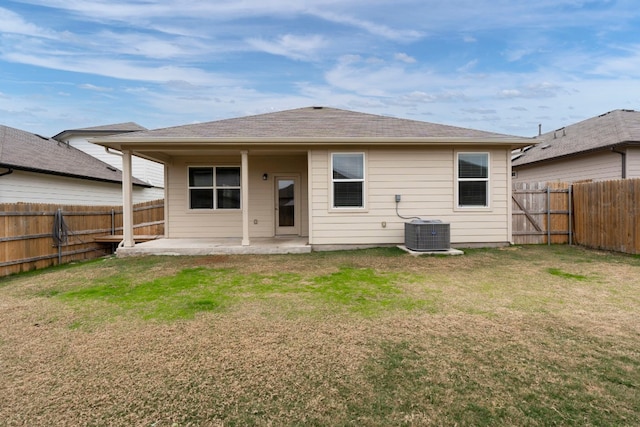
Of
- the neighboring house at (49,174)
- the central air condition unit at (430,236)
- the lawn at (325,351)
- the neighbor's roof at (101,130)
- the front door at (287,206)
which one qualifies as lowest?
the lawn at (325,351)

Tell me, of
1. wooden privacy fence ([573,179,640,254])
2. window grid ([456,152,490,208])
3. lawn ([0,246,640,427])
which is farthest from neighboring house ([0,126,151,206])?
wooden privacy fence ([573,179,640,254])

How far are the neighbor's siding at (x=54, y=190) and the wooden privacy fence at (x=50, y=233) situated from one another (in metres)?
2.21

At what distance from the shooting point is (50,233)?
794cm

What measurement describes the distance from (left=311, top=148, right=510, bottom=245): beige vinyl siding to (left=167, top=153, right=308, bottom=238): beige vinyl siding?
1.98 m

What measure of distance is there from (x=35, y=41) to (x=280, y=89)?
10.2m

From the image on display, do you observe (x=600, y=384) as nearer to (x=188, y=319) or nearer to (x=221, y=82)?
(x=188, y=319)

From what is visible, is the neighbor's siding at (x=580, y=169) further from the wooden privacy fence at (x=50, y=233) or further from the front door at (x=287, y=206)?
the wooden privacy fence at (x=50, y=233)

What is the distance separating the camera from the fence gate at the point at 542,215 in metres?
8.95

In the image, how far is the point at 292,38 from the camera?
1313cm

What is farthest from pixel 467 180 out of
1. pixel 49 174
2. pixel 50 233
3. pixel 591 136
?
pixel 49 174

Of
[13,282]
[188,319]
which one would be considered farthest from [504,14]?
[13,282]

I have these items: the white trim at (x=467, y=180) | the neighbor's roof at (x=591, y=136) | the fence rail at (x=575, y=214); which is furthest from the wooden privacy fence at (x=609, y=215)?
the white trim at (x=467, y=180)

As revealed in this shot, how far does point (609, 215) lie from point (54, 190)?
632 inches

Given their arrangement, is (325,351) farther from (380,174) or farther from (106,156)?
(106,156)
